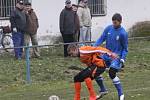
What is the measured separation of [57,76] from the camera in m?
17.4

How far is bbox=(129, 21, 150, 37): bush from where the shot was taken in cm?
2697

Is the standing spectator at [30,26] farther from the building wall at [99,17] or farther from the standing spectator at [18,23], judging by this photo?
the building wall at [99,17]

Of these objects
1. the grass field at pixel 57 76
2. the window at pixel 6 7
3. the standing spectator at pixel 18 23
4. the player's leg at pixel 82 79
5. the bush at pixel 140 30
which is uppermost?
the window at pixel 6 7

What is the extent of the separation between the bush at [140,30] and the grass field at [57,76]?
212 inches

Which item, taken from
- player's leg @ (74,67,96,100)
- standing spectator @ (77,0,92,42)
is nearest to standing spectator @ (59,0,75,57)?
standing spectator @ (77,0,92,42)

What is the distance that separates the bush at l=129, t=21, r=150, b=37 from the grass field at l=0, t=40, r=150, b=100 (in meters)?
5.39

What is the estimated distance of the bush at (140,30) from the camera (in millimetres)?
26969

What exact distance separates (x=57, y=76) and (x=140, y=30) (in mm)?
10356

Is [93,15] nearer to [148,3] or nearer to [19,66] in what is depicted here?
[148,3]

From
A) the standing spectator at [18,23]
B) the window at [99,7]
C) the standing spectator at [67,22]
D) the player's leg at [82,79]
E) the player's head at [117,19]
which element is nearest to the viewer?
the player's leg at [82,79]

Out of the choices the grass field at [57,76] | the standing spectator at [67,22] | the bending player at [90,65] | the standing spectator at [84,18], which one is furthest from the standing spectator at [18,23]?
the bending player at [90,65]

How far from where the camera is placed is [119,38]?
12875 mm

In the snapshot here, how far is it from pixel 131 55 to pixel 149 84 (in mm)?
4994

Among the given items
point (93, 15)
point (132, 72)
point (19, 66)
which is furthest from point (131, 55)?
point (93, 15)
